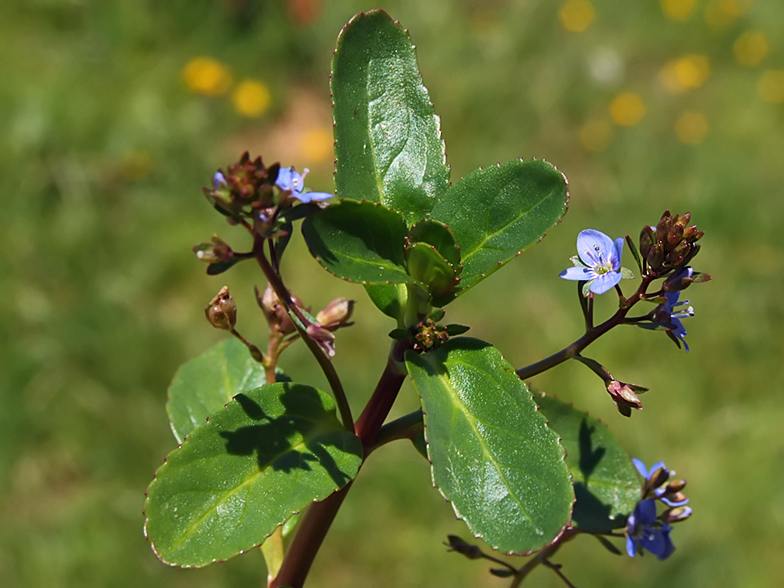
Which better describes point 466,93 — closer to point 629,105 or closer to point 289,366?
point 629,105

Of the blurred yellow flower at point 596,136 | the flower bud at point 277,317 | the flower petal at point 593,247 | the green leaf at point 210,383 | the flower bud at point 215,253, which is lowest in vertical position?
the blurred yellow flower at point 596,136

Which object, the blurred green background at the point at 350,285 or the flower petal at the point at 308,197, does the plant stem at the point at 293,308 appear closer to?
the flower petal at the point at 308,197

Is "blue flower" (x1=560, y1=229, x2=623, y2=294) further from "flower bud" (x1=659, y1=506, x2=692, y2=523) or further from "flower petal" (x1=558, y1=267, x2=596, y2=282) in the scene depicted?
"flower bud" (x1=659, y1=506, x2=692, y2=523)

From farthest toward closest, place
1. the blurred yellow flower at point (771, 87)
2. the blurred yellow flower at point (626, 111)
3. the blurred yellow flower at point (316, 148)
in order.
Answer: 1. the blurred yellow flower at point (771, 87)
2. the blurred yellow flower at point (626, 111)
3. the blurred yellow flower at point (316, 148)

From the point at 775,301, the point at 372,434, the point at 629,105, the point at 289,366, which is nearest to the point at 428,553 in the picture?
the point at 289,366

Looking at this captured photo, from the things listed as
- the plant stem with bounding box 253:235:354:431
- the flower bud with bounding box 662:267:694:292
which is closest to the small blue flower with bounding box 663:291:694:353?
the flower bud with bounding box 662:267:694:292

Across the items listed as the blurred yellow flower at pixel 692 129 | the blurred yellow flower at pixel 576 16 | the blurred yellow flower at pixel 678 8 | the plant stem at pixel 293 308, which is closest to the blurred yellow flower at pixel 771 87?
the blurred yellow flower at pixel 692 129
